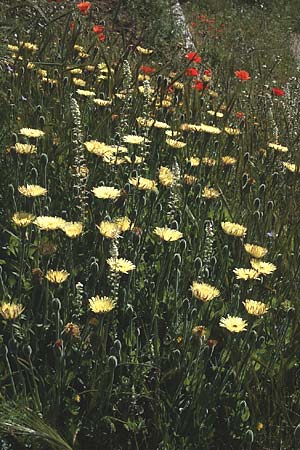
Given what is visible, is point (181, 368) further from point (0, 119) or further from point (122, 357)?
point (0, 119)

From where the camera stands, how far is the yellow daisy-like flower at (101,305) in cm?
155

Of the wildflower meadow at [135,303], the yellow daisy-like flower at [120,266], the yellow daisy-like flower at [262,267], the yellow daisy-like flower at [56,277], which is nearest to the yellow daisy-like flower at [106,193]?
the wildflower meadow at [135,303]

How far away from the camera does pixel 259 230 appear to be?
7.10 ft

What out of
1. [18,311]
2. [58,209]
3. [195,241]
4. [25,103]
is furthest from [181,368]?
[25,103]

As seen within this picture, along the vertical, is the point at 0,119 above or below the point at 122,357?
above

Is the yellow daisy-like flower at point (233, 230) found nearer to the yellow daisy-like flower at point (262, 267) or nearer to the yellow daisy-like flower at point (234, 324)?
the yellow daisy-like flower at point (262, 267)

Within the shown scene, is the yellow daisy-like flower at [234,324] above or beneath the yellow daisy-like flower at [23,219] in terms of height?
beneath

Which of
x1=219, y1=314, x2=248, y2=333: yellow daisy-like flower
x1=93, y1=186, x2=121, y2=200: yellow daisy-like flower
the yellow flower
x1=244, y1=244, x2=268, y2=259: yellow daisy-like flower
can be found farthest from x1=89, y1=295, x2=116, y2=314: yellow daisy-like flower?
x1=244, y1=244, x2=268, y2=259: yellow daisy-like flower

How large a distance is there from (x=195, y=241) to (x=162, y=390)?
27.5 inches

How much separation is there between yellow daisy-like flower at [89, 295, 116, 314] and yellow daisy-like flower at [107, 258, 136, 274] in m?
0.09

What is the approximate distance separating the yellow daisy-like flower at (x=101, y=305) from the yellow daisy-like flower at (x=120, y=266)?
0.29ft

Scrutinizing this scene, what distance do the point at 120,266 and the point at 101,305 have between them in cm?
17

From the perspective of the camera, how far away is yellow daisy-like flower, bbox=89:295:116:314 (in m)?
1.55

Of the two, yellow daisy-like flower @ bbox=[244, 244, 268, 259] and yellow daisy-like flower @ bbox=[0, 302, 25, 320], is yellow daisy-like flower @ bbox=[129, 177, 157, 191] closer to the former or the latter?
yellow daisy-like flower @ bbox=[244, 244, 268, 259]
